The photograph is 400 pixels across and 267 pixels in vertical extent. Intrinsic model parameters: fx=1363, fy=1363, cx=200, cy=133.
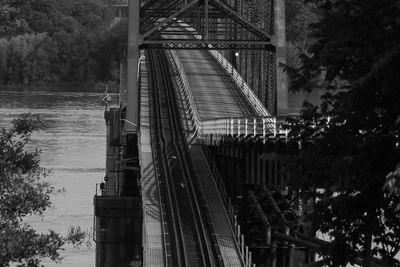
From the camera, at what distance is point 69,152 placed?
272ft

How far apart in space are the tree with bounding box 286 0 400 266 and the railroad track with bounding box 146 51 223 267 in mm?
14017

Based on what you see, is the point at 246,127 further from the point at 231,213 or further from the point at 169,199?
the point at 231,213

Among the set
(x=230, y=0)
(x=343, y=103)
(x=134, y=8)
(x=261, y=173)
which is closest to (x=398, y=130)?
(x=343, y=103)

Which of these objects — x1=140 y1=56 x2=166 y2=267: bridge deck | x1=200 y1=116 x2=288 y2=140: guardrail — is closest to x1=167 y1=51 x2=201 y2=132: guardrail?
x1=140 y1=56 x2=166 y2=267: bridge deck

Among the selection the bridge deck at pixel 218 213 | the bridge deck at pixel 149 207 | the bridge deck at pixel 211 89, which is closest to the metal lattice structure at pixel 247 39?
the bridge deck at pixel 211 89

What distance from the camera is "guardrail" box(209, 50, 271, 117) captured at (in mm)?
59225

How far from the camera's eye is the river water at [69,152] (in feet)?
190

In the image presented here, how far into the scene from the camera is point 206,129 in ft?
159

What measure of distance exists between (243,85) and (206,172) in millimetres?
23974

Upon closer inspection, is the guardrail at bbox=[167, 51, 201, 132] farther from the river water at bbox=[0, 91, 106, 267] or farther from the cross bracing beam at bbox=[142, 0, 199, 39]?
the river water at bbox=[0, 91, 106, 267]

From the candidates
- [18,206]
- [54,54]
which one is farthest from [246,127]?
[54,54]

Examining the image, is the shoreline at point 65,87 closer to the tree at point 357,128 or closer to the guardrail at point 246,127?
the guardrail at point 246,127

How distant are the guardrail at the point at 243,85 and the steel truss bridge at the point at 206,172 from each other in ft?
0.45

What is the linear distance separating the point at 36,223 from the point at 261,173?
23.0m
